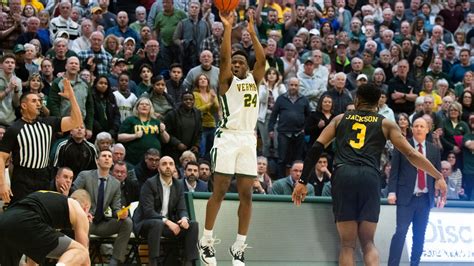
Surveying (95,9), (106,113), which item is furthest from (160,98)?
(95,9)

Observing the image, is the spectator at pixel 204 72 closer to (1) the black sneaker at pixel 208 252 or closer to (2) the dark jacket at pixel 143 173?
(2) the dark jacket at pixel 143 173

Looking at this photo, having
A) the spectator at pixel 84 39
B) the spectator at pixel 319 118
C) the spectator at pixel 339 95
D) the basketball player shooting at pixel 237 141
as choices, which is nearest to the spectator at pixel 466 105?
the spectator at pixel 339 95

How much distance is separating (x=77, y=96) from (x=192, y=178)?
7.73 feet

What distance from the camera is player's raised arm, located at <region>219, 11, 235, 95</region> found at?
10859 millimetres

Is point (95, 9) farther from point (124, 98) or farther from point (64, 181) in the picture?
point (64, 181)

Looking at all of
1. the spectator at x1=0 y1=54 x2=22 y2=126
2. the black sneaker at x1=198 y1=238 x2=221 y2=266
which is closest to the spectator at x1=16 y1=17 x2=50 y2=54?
the spectator at x1=0 y1=54 x2=22 y2=126

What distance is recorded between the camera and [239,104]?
11211 mm

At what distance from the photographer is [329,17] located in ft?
71.7

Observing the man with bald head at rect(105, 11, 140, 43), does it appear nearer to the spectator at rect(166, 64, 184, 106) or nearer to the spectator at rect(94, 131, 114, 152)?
the spectator at rect(166, 64, 184, 106)

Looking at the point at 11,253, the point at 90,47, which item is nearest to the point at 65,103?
the point at 90,47

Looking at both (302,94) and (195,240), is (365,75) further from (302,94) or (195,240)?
(195,240)

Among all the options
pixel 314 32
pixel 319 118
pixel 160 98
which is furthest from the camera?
pixel 314 32

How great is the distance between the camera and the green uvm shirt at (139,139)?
15500mm

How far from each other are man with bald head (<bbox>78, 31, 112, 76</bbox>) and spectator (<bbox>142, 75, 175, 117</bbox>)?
40.9 inches
